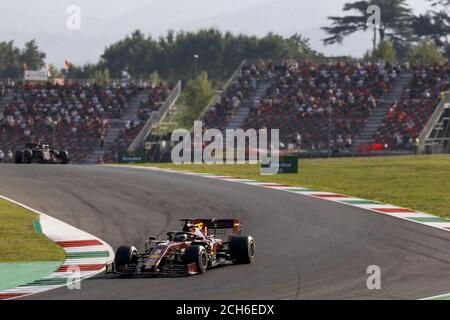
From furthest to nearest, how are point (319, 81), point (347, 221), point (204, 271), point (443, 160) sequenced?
point (319, 81) < point (443, 160) < point (347, 221) < point (204, 271)

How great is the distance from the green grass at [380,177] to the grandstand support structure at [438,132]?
17.5 feet

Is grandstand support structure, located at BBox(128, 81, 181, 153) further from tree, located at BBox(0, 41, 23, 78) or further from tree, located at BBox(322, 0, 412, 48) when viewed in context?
tree, located at BBox(0, 41, 23, 78)

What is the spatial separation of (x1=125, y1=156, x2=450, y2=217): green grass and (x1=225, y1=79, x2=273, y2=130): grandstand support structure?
13408mm

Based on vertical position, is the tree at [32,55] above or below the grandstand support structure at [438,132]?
above

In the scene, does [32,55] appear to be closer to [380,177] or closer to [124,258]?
[380,177]

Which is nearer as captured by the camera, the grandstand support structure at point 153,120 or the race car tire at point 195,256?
the race car tire at point 195,256

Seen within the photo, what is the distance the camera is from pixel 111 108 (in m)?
68.3

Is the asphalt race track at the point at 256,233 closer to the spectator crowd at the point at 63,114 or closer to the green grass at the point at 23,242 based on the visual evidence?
the green grass at the point at 23,242

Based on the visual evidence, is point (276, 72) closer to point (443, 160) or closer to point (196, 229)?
point (443, 160)

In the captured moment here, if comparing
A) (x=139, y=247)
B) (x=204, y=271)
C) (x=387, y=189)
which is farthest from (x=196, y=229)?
(x=387, y=189)

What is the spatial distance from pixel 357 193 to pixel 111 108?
3805 centimetres

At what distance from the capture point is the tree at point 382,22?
110875 mm

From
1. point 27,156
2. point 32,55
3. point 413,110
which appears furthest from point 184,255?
point 32,55

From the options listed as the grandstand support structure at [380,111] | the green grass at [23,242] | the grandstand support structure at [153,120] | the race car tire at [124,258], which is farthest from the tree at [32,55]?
the race car tire at [124,258]
